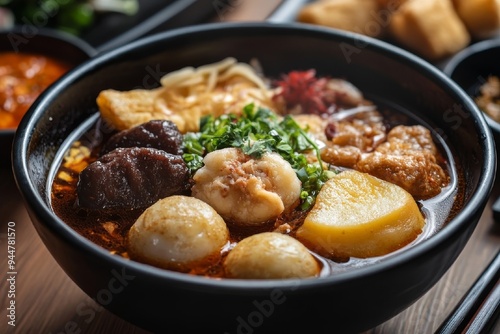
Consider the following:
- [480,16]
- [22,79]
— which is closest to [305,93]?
[480,16]

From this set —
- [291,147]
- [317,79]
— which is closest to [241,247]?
[291,147]

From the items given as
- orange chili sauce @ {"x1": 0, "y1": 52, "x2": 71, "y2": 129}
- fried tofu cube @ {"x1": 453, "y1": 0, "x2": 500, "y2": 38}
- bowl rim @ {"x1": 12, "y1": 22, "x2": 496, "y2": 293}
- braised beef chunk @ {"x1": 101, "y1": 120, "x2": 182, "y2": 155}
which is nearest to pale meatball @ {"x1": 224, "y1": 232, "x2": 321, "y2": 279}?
bowl rim @ {"x1": 12, "y1": 22, "x2": 496, "y2": 293}

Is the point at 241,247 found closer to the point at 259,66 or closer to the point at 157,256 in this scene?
the point at 157,256

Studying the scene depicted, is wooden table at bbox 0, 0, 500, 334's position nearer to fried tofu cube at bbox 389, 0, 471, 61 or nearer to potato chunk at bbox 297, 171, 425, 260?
potato chunk at bbox 297, 171, 425, 260

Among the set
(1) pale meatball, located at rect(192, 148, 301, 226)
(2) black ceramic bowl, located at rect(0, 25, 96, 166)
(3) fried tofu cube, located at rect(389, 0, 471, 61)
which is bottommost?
(2) black ceramic bowl, located at rect(0, 25, 96, 166)

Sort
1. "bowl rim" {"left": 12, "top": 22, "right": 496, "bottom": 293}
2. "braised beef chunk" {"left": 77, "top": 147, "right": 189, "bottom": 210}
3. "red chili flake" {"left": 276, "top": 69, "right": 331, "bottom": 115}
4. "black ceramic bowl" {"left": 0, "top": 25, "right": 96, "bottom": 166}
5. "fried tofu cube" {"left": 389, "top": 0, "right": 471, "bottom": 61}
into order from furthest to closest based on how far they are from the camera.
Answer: "black ceramic bowl" {"left": 0, "top": 25, "right": 96, "bottom": 166}
"fried tofu cube" {"left": 389, "top": 0, "right": 471, "bottom": 61}
"red chili flake" {"left": 276, "top": 69, "right": 331, "bottom": 115}
"braised beef chunk" {"left": 77, "top": 147, "right": 189, "bottom": 210}
"bowl rim" {"left": 12, "top": 22, "right": 496, "bottom": 293}

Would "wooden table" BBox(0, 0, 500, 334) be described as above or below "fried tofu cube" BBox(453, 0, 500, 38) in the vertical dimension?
below

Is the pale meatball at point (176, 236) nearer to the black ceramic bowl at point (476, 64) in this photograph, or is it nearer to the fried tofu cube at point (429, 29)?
the black ceramic bowl at point (476, 64)
